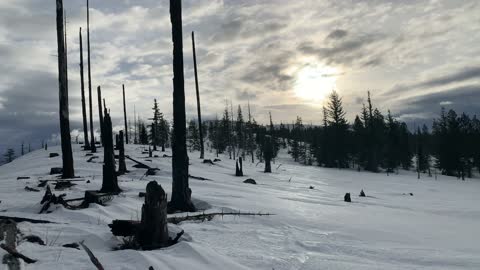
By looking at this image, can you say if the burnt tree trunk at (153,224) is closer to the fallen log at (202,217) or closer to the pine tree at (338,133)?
the fallen log at (202,217)

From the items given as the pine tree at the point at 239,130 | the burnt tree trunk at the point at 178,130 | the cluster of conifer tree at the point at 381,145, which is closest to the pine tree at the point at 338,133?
the cluster of conifer tree at the point at 381,145

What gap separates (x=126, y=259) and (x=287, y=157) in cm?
8686

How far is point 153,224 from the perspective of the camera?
4.36m

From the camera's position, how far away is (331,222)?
270 inches

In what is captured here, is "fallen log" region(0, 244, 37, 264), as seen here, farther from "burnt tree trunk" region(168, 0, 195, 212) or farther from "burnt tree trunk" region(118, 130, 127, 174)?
"burnt tree trunk" region(118, 130, 127, 174)

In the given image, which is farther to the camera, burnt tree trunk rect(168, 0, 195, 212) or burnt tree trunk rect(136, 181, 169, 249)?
burnt tree trunk rect(168, 0, 195, 212)

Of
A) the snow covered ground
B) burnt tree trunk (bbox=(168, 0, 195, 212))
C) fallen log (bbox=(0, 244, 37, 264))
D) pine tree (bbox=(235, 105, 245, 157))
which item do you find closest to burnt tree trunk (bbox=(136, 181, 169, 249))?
the snow covered ground

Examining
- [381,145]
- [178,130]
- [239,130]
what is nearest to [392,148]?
[381,145]

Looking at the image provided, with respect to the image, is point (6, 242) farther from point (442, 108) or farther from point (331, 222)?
point (442, 108)

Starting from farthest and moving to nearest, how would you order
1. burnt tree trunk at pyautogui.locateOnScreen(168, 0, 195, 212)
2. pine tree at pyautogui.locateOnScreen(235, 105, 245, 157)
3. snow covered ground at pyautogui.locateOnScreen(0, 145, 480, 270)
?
pine tree at pyautogui.locateOnScreen(235, 105, 245, 157) < burnt tree trunk at pyautogui.locateOnScreen(168, 0, 195, 212) < snow covered ground at pyautogui.locateOnScreen(0, 145, 480, 270)

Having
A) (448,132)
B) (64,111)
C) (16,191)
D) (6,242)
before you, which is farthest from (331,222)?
(448,132)

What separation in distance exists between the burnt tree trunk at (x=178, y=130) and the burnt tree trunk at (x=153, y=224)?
3100 mm

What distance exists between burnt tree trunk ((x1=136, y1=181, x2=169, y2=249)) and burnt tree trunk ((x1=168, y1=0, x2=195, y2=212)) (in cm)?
310

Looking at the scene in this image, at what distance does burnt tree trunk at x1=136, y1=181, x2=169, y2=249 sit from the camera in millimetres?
4332
